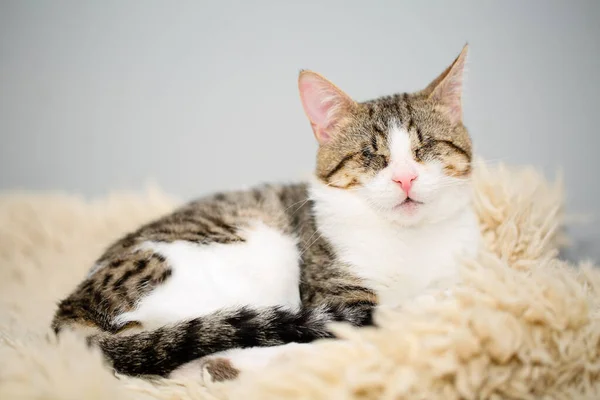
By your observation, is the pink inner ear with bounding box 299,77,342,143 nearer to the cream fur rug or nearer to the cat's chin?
the cat's chin

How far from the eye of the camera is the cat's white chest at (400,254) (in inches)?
56.9

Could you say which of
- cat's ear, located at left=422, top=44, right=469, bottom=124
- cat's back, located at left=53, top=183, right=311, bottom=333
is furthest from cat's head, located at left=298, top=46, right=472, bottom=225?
cat's back, located at left=53, top=183, right=311, bottom=333

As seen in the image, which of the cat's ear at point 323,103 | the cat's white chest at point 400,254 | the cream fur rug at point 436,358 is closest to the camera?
the cream fur rug at point 436,358

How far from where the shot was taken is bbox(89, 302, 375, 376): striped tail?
3.82 ft

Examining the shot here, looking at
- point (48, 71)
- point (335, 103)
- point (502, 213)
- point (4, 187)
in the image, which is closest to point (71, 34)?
point (48, 71)

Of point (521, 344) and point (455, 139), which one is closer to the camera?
point (521, 344)

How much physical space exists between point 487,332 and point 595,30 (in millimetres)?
1930

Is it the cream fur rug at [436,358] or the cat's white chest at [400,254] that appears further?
the cat's white chest at [400,254]

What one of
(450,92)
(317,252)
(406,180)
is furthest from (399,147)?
(317,252)

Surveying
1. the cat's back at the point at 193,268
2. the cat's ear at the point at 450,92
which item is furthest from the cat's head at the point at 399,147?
the cat's back at the point at 193,268

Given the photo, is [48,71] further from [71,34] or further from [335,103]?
[335,103]

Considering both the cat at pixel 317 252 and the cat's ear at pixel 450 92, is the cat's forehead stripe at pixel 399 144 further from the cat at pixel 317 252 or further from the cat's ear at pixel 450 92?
the cat's ear at pixel 450 92

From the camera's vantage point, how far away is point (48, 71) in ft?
9.64

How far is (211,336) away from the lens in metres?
1.17
